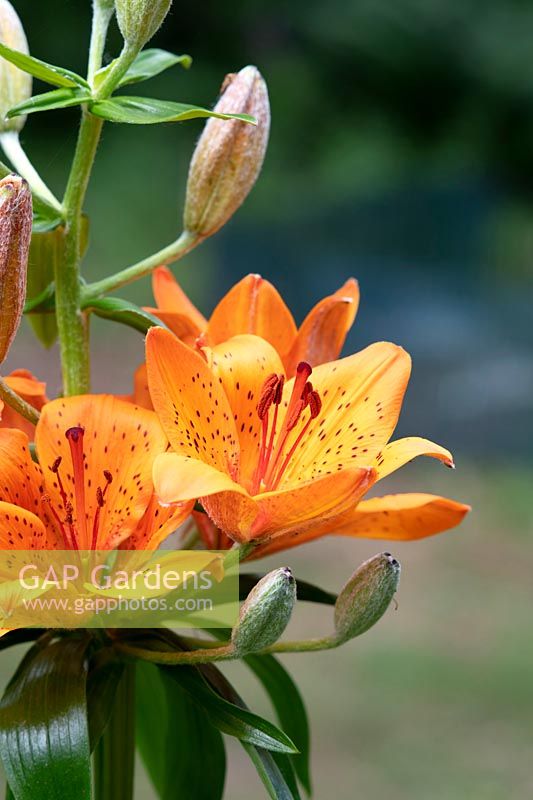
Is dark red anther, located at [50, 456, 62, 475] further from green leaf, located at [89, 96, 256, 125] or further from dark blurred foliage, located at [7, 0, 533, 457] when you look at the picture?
dark blurred foliage, located at [7, 0, 533, 457]

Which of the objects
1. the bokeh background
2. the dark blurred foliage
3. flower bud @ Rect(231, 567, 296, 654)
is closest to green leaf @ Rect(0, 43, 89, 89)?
flower bud @ Rect(231, 567, 296, 654)

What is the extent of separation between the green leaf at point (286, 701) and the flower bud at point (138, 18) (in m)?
0.30

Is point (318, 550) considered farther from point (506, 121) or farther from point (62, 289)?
point (506, 121)

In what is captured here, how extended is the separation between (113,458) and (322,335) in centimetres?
12

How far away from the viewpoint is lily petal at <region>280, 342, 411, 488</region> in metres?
0.44

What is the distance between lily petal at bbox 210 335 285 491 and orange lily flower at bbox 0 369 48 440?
0.25 ft

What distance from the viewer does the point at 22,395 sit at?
468 mm

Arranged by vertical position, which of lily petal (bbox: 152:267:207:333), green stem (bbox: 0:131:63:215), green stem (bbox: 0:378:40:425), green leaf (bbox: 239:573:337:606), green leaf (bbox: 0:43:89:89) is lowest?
green leaf (bbox: 239:573:337:606)

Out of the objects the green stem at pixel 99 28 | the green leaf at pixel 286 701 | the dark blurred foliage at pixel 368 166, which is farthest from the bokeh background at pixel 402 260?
the green stem at pixel 99 28

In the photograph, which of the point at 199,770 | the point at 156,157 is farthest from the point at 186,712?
the point at 156,157

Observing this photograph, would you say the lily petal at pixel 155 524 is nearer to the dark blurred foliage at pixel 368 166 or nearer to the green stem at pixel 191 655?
the green stem at pixel 191 655

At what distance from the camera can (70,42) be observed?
4.09 metres

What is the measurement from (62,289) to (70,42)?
3.88 metres

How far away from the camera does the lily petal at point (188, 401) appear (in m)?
0.41
